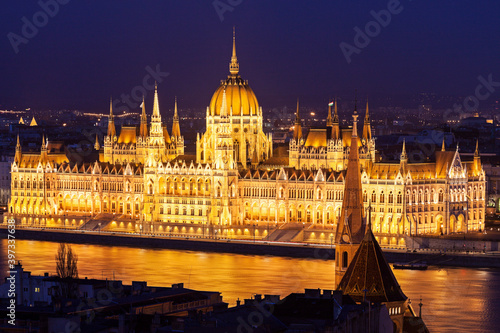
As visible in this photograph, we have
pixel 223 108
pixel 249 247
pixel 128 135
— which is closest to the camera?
pixel 249 247

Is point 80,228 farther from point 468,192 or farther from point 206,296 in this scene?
point 206,296

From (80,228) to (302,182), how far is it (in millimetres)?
17488

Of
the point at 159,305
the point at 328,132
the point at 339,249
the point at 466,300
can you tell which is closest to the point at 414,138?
the point at 328,132

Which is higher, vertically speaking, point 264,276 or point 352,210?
point 352,210

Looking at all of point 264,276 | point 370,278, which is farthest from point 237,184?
point 370,278

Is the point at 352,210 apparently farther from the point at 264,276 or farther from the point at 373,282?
the point at 264,276

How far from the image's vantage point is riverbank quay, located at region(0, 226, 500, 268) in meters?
90.5

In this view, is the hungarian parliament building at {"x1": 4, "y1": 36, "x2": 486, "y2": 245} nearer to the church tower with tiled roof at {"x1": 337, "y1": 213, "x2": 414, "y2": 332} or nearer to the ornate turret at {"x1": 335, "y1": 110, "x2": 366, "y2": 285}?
the ornate turret at {"x1": 335, "y1": 110, "x2": 366, "y2": 285}

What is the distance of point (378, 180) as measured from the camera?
98938 millimetres

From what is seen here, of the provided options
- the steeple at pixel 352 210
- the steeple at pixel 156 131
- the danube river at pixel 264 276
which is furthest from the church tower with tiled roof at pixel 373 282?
the steeple at pixel 156 131

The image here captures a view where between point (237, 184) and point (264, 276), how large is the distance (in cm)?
2214

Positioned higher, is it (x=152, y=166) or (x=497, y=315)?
(x=152, y=166)

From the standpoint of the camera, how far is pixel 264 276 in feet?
271

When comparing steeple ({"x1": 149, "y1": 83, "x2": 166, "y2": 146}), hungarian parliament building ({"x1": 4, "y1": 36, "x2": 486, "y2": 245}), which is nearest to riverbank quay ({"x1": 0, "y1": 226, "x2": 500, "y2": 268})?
hungarian parliament building ({"x1": 4, "y1": 36, "x2": 486, "y2": 245})
